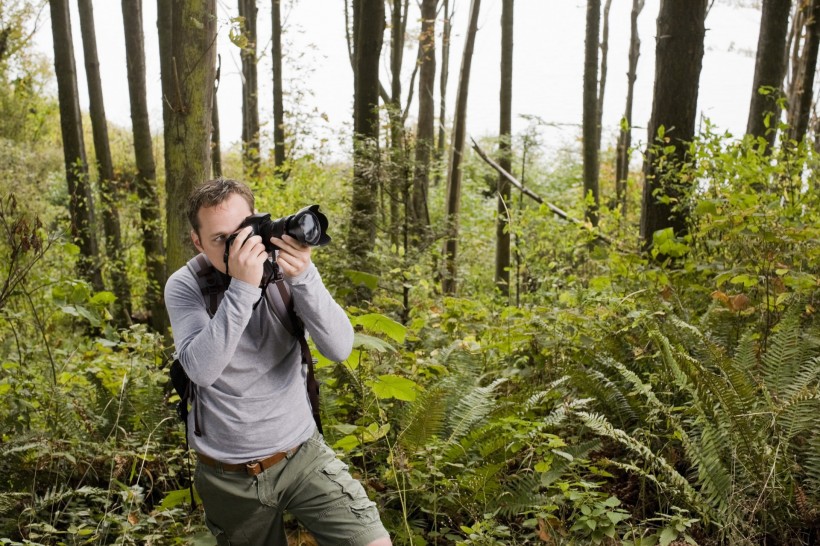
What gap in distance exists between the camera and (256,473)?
2.44m

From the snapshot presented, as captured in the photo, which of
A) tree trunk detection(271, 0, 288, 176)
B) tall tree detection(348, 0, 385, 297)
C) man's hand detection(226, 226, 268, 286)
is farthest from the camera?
tree trunk detection(271, 0, 288, 176)

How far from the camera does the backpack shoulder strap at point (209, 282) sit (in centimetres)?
254

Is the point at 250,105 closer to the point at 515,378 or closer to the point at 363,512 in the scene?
the point at 515,378

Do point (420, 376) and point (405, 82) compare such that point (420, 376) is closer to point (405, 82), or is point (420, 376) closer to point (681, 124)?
point (681, 124)

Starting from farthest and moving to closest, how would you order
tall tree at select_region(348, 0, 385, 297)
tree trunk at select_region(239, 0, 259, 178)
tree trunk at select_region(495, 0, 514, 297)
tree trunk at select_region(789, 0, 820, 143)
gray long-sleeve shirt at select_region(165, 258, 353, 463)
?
tree trunk at select_region(239, 0, 259, 178)
tree trunk at select_region(495, 0, 514, 297)
tree trunk at select_region(789, 0, 820, 143)
tall tree at select_region(348, 0, 385, 297)
gray long-sleeve shirt at select_region(165, 258, 353, 463)

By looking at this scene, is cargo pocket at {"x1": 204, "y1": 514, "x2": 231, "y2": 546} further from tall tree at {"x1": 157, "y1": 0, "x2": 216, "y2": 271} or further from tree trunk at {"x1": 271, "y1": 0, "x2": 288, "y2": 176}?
tree trunk at {"x1": 271, "y1": 0, "x2": 288, "y2": 176}

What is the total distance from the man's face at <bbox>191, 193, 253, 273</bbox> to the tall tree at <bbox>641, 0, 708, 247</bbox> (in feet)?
15.6

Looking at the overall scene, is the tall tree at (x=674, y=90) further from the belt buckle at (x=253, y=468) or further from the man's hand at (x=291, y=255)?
the belt buckle at (x=253, y=468)

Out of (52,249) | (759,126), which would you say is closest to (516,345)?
(759,126)

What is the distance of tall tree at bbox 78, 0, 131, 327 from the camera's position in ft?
35.3

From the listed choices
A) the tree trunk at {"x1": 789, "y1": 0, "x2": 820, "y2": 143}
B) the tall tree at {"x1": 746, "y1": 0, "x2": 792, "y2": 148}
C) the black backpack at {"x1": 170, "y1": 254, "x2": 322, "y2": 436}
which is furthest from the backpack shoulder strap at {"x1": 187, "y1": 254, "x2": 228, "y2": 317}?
the tree trunk at {"x1": 789, "y1": 0, "x2": 820, "y2": 143}

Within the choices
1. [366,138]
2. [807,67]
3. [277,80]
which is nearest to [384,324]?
[366,138]

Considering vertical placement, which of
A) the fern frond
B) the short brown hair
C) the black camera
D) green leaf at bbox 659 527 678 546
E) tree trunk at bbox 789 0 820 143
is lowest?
green leaf at bbox 659 527 678 546

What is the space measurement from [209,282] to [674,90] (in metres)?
5.44
